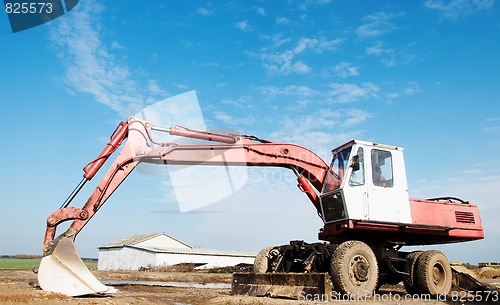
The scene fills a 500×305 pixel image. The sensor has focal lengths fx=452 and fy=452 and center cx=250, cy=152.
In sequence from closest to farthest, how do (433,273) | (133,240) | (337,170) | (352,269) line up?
(352,269)
(433,273)
(337,170)
(133,240)

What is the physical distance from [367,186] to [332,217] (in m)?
1.12

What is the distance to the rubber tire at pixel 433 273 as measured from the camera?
10.8m

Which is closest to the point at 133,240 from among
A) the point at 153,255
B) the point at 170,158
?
the point at 153,255

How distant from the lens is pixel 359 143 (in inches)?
425

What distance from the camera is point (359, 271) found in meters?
9.52

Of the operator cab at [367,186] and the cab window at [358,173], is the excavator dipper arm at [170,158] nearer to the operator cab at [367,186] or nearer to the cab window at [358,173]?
the operator cab at [367,186]

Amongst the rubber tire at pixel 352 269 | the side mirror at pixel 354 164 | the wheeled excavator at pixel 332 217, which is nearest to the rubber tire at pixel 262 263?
the wheeled excavator at pixel 332 217

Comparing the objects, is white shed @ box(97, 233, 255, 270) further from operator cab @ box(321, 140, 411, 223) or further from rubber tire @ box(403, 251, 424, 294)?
operator cab @ box(321, 140, 411, 223)

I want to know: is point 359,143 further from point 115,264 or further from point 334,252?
point 115,264

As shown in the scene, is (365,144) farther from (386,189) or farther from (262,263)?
(262,263)

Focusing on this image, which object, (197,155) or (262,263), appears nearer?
(262,263)

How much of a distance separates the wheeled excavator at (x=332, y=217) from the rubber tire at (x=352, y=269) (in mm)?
20

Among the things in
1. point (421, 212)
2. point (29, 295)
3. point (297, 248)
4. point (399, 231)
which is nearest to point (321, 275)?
point (297, 248)

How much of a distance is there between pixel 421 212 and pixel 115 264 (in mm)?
45669
